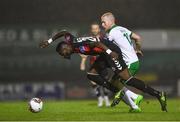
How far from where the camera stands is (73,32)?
2244 centimetres

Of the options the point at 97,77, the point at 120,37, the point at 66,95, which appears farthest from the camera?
the point at 66,95

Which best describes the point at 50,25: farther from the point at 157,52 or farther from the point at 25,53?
the point at 157,52

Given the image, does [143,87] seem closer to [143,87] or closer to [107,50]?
[143,87]

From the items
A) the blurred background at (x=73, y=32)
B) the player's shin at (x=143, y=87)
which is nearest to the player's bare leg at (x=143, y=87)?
the player's shin at (x=143, y=87)

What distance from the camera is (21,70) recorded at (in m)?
22.5

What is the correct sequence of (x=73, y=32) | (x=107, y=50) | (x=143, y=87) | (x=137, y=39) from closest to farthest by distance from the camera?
(x=107, y=50) → (x=143, y=87) → (x=137, y=39) → (x=73, y=32)

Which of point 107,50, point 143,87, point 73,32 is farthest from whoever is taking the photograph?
point 73,32

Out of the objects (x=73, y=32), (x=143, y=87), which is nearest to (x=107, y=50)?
(x=143, y=87)

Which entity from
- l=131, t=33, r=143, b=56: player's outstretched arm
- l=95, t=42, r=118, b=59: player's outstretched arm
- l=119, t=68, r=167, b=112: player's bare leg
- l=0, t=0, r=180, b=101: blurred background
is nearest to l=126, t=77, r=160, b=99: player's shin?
l=119, t=68, r=167, b=112: player's bare leg

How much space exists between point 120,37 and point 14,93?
10.1 metres

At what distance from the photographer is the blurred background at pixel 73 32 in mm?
22125

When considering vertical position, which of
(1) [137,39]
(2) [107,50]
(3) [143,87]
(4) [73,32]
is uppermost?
(4) [73,32]

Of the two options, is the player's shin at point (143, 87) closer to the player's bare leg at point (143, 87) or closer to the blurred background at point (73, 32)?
the player's bare leg at point (143, 87)

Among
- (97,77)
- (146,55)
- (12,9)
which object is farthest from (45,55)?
(97,77)
